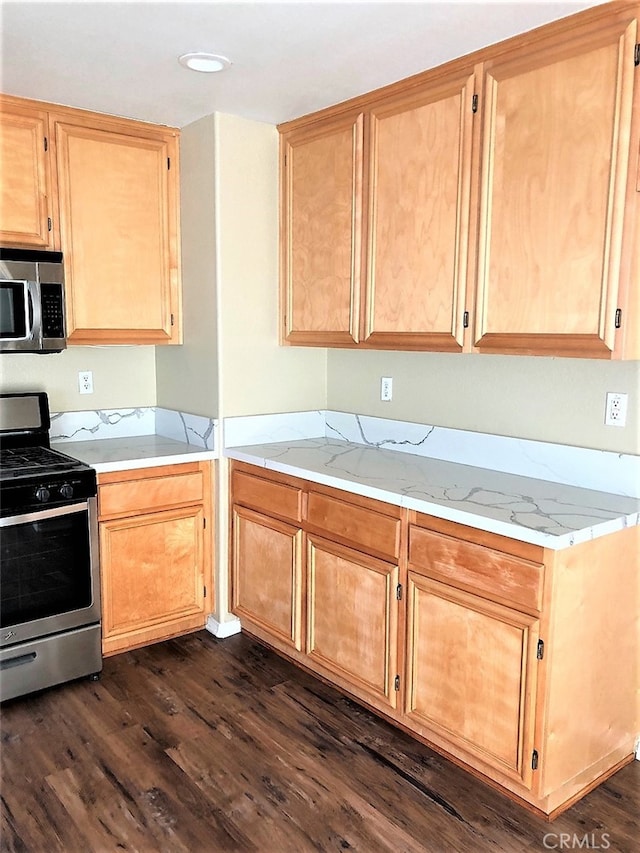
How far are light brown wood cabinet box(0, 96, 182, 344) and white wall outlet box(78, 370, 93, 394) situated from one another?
318 millimetres

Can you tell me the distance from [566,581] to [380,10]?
1.72m

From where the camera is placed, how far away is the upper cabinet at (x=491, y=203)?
2033 mm

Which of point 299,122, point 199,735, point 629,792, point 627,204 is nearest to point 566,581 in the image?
point 629,792

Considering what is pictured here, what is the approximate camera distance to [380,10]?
80.0 inches

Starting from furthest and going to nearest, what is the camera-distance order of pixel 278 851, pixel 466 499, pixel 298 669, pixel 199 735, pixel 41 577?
1. pixel 298 669
2. pixel 41 577
3. pixel 199 735
4. pixel 466 499
5. pixel 278 851

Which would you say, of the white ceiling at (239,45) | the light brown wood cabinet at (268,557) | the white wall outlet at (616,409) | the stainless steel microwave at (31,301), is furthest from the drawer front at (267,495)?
the white ceiling at (239,45)

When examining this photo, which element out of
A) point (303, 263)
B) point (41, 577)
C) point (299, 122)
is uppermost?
point (299, 122)

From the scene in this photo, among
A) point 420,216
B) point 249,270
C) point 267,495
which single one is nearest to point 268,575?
point 267,495

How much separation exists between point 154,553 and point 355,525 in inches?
41.0

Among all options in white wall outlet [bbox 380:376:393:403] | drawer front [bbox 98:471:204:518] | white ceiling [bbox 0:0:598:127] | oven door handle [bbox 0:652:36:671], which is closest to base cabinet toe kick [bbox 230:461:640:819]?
drawer front [bbox 98:471:204:518]

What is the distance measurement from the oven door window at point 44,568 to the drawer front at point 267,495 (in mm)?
689

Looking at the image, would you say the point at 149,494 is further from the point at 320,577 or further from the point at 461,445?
the point at 461,445

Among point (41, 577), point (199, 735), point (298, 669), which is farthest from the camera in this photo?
point (298, 669)

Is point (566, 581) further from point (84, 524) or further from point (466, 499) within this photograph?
point (84, 524)
